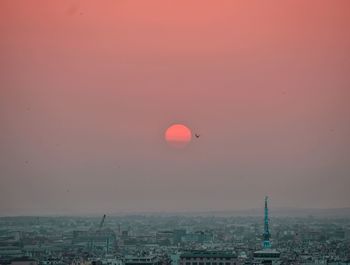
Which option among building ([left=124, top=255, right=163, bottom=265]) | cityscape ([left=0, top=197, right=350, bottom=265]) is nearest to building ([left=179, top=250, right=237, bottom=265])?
cityscape ([left=0, top=197, right=350, bottom=265])

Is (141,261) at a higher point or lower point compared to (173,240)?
lower

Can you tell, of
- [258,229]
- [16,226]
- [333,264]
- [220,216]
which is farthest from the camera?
[220,216]

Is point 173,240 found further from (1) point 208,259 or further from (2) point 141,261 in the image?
(1) point 208,259

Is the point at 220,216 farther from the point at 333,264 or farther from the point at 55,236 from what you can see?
the point at 333,264

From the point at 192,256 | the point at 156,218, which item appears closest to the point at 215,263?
the point at 192,256

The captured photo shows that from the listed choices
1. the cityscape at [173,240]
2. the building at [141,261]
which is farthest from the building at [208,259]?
the building at [141,261]

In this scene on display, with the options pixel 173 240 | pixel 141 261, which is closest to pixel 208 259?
pixel 141 261

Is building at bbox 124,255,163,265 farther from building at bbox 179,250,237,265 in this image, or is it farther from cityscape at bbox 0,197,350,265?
building at bbox 179,250,237,265

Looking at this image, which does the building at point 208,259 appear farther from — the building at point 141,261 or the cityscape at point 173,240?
the building at point 141,261
